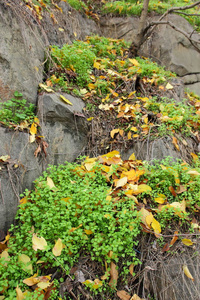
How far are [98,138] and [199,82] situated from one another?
3.14 m

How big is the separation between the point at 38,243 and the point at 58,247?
0.17m

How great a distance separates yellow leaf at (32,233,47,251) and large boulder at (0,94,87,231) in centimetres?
47

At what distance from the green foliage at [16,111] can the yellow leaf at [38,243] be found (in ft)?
4.04

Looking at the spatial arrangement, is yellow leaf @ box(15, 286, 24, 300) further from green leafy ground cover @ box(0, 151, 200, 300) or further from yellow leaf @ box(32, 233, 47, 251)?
yellow leaf @ box(32, 233, 47, 251)

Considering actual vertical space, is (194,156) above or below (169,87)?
below

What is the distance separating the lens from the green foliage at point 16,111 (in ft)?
8.15


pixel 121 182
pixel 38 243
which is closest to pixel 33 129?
pixel 121 182

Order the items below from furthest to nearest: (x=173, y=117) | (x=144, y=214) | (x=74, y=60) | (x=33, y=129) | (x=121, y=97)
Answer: (x=121, y=97)
(x=74, y=60)
(x=173, y=117)
(x=33, y=129)
(x=144, y=214)

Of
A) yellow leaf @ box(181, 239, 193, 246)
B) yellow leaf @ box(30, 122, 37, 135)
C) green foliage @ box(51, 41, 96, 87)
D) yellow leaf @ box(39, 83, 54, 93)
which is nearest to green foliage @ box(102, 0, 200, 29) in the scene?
green foliage @ box(51, 41, 96, 87)

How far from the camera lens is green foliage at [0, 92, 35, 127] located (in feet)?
8.15

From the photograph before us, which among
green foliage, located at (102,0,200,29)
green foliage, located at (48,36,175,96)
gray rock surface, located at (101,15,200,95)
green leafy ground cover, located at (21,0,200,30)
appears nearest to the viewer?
green foliage, located at (48,36,175,96)

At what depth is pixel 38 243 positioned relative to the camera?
1840 mm

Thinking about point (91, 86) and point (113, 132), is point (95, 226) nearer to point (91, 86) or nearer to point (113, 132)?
point (113, 132)

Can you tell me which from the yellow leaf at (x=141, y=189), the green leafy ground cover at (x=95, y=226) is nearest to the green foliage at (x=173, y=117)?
the green leafy ground cover at (x=95, y=226)
